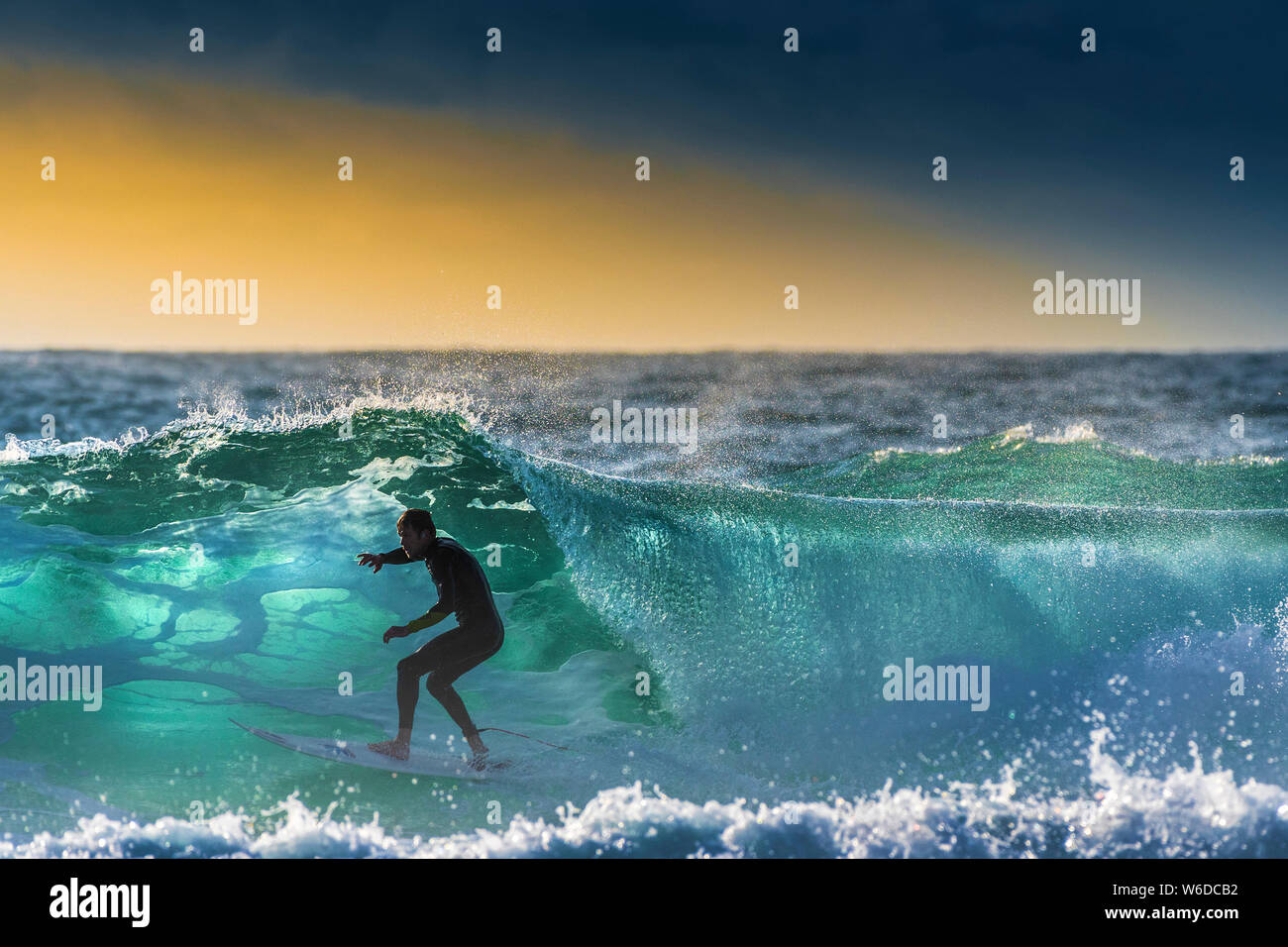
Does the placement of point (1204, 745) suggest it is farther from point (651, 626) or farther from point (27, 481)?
point (27, 481)

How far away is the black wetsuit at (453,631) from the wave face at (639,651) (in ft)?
2.67

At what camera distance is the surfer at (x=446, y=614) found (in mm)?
5047

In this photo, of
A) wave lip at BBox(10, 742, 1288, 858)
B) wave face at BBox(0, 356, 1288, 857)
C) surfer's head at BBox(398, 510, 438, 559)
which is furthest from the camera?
wave face at BBox(0, 356, 1288, 857)

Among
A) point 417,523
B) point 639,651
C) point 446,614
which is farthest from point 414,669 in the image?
point 639,651

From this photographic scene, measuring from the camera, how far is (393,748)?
5.60m

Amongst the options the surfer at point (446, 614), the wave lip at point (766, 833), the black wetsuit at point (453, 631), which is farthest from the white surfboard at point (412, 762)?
the black wetsuit at point (453, 631)

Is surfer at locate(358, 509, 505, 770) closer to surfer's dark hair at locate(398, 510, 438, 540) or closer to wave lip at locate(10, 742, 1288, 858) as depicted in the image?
surfer's dark hair at locate(398, 510, 438, 540)

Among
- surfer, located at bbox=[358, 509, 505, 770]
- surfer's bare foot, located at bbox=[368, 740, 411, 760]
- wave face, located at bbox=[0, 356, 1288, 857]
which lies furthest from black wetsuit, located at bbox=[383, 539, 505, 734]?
wave face, located at bbox=[0, 356, 1288, 857]

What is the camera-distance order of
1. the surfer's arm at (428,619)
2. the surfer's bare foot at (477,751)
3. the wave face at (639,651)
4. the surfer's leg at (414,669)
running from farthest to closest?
the wave face at (639,651)
the surfer's bare foot at (477,751)
the surfer's leg at (414,669)
the surfer's arm at (428,619)

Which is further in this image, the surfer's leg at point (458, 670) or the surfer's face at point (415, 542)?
A: the surfer's leg at point (458, 670)

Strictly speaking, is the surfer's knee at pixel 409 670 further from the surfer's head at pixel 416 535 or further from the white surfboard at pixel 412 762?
the white surfboard at pixel 412 762

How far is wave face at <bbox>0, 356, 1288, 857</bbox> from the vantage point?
5.63 metres

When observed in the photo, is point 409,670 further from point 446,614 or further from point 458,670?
point 446,614

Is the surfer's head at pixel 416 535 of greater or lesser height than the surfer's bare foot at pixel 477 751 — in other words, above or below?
above
